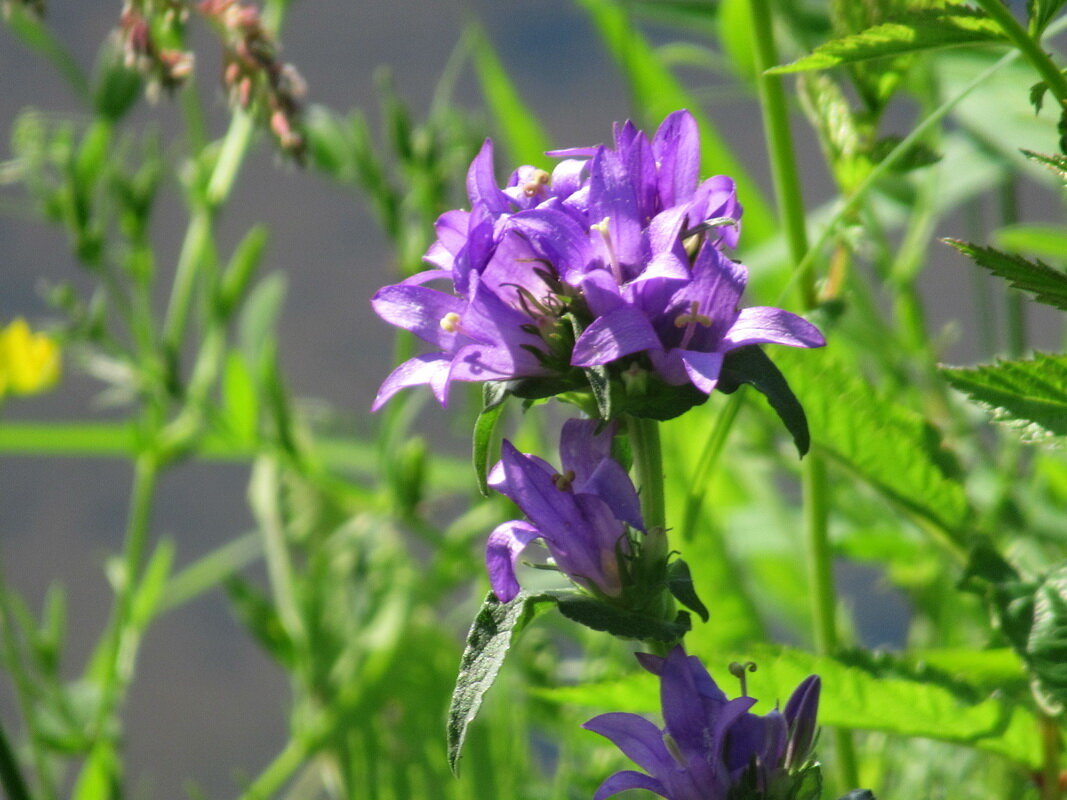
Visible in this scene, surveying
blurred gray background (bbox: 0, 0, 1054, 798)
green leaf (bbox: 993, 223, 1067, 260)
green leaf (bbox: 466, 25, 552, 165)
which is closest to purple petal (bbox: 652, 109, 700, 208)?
green leaf (bbox: 993, 223, 1067, 260)

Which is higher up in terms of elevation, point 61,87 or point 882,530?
point 61,87

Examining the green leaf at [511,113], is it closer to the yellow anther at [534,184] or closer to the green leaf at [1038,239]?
Answer: the green leaf at [1038,239]

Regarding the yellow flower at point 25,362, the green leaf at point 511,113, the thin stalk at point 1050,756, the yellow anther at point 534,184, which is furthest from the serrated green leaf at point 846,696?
the green leaf at point 511,113

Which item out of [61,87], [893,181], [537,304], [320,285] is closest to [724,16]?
[893,181]

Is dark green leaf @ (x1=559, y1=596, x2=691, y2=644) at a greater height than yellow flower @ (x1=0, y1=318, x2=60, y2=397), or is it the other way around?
yellow flower @ (x1=0, y1=318, x2=60, y2=397)

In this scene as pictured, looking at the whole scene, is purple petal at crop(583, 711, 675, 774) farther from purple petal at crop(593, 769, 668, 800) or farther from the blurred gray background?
the blurred gray background

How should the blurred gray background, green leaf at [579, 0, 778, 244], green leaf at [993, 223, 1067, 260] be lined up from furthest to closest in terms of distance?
1. the blurred gray background
2. green leaf at [579, 0, 778, 244]
3. green leaf at [993, 223, 1067, 260]

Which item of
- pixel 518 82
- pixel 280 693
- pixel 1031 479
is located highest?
pixel 518 82

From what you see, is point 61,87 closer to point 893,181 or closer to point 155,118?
point 155,118
